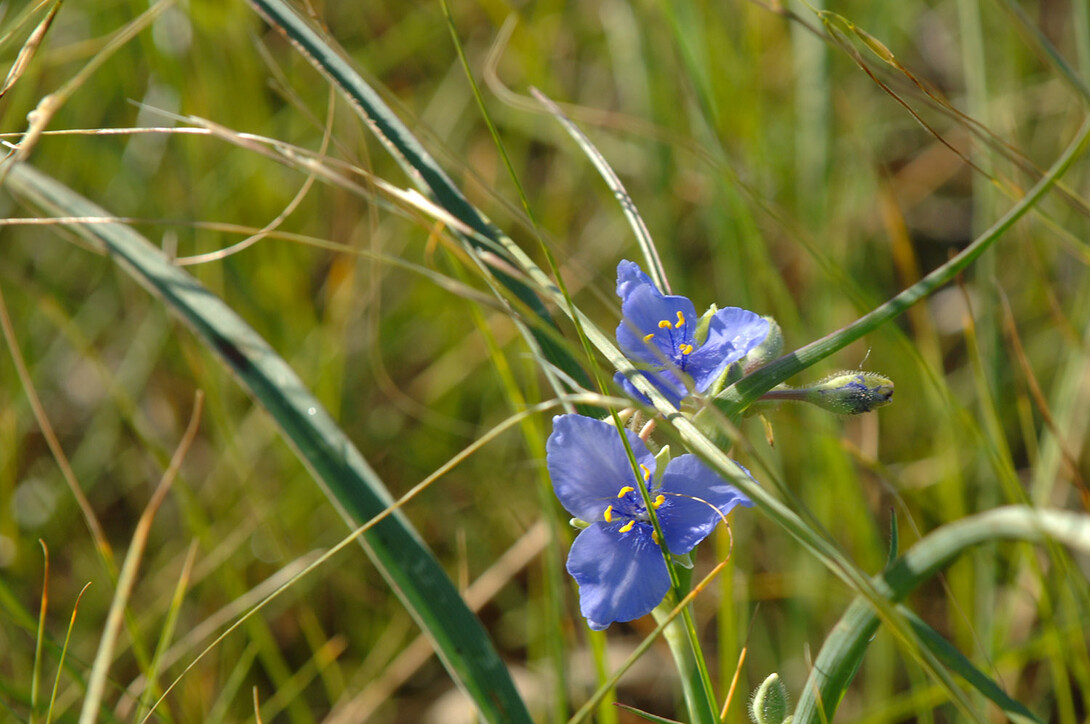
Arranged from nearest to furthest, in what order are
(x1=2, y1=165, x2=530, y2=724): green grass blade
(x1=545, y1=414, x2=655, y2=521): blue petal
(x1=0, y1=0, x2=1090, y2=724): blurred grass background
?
(x1=545, y1=414, x2=655, y2=521): blue petal
(x1=2, y1=165, x2=530, y2=724): green grass blade
(x1=0, y1=0, x2=1090, y2=724): blurred grass background

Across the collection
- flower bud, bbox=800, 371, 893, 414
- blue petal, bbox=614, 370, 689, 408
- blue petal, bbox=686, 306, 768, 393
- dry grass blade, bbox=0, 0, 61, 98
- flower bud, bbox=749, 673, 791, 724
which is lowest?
flower bud, bbox=749, 673, 791, 724

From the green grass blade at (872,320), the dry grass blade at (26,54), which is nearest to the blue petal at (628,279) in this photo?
the green grass blade at (872,320)

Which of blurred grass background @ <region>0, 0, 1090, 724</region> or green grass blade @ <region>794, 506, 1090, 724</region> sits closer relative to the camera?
green grass blade @ <region>794, 506, 1090, 724</region>

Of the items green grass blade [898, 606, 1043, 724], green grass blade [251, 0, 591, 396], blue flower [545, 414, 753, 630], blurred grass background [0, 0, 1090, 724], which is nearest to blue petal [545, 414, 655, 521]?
blue flower [545, 414, 753, 630]

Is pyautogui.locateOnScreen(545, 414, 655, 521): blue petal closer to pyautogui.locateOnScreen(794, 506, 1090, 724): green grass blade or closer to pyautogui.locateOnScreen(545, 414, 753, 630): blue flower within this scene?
pyautogui.locateOnScreen(545, 414, 753, 630): blue flower

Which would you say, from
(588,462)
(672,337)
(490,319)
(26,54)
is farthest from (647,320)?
(490,319)

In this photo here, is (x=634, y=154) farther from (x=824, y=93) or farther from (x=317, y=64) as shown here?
(x=317, y=64)

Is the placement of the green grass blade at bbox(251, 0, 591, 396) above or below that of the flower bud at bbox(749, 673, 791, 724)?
above
